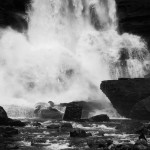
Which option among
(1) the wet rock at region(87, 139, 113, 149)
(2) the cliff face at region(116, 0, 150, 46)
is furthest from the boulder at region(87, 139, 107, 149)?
(2) the cliff face at region(116, 0, 150, 46)

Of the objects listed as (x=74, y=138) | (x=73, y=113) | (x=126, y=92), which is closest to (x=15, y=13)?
(x=126, y=92)

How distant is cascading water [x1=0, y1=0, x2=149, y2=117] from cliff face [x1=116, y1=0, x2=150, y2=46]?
2.70m

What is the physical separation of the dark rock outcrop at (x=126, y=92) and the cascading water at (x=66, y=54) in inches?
324

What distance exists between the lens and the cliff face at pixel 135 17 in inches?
4589

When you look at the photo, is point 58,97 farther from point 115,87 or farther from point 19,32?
point 19,32

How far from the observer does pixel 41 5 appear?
404ft

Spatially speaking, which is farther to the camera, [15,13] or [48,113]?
[15,13]

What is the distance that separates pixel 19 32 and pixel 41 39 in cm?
757

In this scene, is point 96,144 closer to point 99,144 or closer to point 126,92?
point 99,144

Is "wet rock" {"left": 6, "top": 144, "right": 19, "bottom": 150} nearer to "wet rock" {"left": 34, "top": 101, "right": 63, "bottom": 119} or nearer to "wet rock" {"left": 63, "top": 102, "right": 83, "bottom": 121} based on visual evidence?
"wet rock" {"left": 63, "top": 102, "right": 83, "bottom": 121}

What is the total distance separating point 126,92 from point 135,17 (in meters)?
51.3

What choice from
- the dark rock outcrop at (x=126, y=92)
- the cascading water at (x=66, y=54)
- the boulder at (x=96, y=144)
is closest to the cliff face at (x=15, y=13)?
the cascading water at (x=66, y=54)

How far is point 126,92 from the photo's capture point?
237 ft

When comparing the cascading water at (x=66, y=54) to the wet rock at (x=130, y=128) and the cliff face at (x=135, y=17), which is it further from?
the wet rock at (x=130, y=128)
